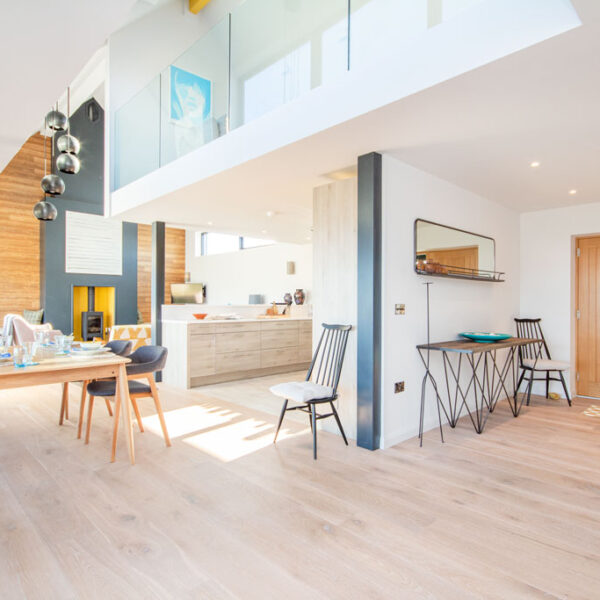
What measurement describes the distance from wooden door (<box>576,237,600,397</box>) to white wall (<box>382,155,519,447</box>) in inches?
56.7

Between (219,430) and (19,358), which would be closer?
(19,358)

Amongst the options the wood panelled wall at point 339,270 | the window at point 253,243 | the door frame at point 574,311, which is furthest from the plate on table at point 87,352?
the window at point 253,243

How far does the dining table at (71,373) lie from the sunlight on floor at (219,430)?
619 mm

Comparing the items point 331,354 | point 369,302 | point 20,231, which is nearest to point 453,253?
point 369,302

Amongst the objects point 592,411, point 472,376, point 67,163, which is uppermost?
point 67,163

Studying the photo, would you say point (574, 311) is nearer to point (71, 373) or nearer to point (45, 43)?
point (71, 373)

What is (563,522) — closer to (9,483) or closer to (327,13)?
(9,483)

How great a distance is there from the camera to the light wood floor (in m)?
1.66

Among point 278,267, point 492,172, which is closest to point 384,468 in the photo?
point 492,172

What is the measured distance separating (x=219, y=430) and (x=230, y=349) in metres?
2.16

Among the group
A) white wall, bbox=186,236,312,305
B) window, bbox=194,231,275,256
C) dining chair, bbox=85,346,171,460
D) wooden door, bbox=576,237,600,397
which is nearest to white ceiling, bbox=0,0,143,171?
dining chair, bbox=85,346,171,460

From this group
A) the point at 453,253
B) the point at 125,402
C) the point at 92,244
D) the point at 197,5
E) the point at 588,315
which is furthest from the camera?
the point at 92,244

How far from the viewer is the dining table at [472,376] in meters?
3.48

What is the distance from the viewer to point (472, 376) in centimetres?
432
